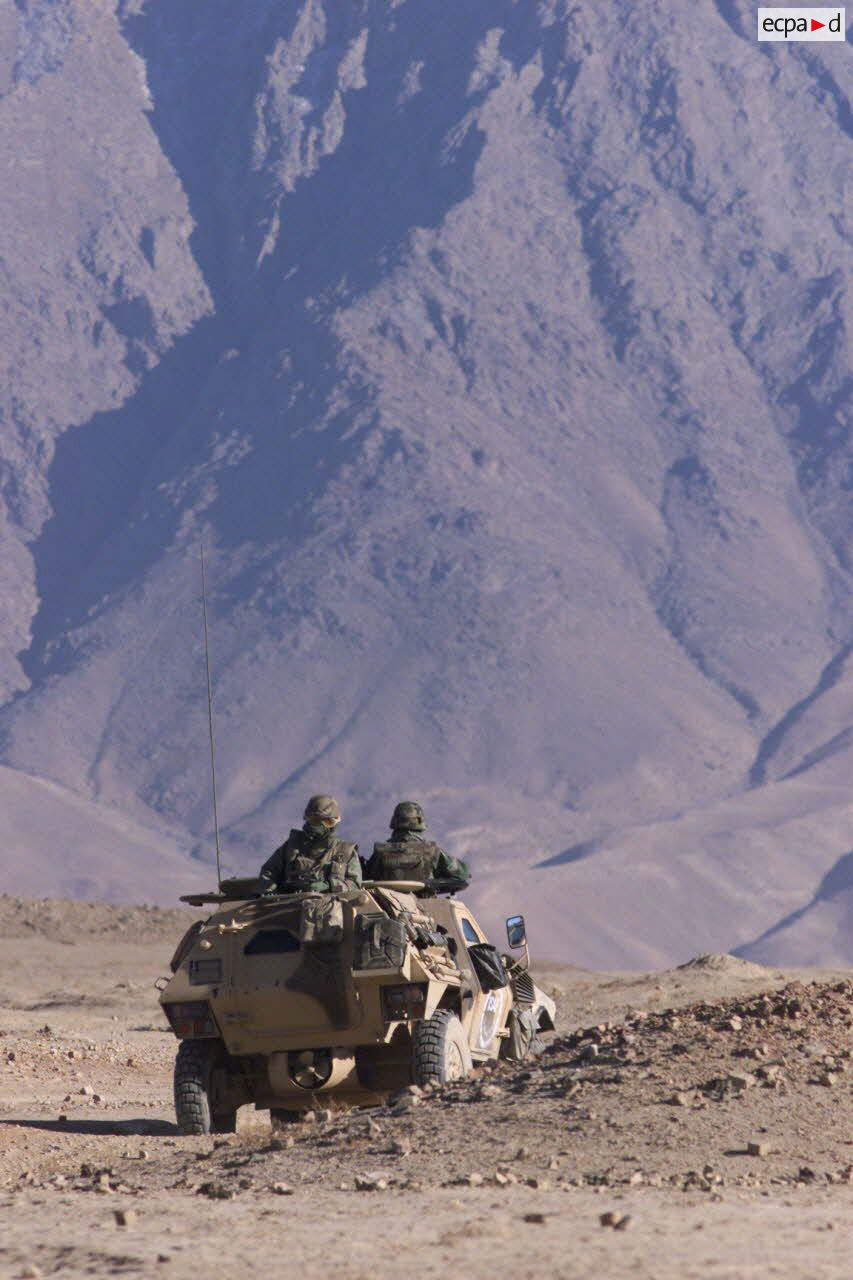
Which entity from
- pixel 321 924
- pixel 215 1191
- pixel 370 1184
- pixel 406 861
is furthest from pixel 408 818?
pixel 370 1184

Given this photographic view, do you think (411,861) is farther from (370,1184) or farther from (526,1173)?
(370,1184)

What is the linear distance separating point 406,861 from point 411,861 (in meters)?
0.03

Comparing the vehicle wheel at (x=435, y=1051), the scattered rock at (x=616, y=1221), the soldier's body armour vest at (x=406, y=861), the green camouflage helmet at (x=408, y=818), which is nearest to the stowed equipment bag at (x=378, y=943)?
the vehicle wheel at (x=435, y=1051)

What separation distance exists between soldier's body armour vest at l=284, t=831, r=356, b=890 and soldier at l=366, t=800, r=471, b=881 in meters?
1.18

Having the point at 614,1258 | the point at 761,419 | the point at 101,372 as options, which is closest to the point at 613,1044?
the point at 614,1258

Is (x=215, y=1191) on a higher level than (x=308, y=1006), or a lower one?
lower

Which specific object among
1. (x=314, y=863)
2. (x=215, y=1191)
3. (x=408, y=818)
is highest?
(x=408, y=818)

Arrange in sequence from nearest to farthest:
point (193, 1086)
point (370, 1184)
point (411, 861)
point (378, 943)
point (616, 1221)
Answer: point (616, 1221) → point (370, 1184) → point (378, 943) → point (193, 1086) → point (411, 861)

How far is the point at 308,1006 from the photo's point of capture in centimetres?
1495

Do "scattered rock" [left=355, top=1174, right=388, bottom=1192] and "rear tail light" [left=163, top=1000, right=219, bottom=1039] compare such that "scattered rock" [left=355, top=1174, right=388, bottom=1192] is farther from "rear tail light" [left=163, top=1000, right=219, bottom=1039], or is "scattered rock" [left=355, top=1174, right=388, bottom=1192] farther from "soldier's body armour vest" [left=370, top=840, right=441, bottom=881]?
"soldier's body armour vest" [left=370, top=840, right=441, bottom=881]

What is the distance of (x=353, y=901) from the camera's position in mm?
15133

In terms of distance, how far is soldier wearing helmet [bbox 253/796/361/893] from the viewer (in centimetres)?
1561

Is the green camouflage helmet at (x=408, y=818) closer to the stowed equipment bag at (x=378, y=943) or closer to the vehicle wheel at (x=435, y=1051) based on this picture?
the vehicle wheel at (x=435, y=1051)

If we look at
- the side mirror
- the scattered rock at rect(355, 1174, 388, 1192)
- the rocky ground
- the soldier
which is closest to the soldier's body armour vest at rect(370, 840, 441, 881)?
the soldier
